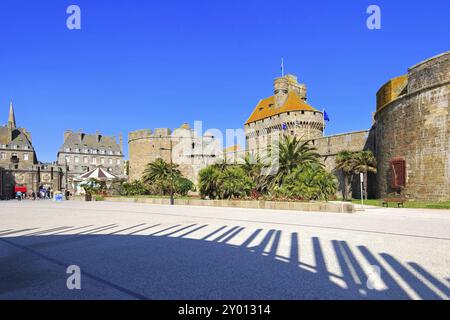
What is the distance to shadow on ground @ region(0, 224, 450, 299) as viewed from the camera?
3840mm

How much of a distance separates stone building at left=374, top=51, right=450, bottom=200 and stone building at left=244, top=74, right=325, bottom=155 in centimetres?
2009

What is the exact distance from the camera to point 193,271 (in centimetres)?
484

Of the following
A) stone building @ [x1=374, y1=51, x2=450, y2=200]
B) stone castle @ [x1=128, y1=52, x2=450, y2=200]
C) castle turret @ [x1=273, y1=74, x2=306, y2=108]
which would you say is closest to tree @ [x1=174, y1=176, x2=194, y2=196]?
stone castle @ [x1=128, y1=52, x2=450, y2=200]

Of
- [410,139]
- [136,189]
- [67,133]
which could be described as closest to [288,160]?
[410,139]

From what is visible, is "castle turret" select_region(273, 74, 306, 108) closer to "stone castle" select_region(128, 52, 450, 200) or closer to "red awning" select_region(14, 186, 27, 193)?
"stone castle" select_region(128, 52, 450, 200)

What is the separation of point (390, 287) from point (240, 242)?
365 cm

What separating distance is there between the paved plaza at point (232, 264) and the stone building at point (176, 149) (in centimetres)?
4604

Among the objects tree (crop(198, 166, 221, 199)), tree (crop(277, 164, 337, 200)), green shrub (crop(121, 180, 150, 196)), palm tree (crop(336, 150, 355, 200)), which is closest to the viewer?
tree (crop(277, 164, 337, 200))

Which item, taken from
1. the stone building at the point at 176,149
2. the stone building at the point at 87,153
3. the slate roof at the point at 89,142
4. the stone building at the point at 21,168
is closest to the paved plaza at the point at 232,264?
the stone building at the point at 176,149

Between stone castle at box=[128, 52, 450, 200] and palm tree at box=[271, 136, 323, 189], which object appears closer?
palm tree at box=[271, 136, 323, 189]

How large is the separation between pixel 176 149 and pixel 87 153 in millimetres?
37122

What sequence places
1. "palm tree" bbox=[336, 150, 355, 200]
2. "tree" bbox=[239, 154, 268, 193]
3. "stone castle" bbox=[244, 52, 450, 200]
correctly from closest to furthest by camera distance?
"stone castle" bbox=[244, 52, 450, 200]
"tree" bbox=[239, 154, 268, 193]
"palm tree" bbox=[336, 150, 355, 200]

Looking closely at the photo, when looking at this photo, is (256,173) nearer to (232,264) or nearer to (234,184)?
(234,184)
